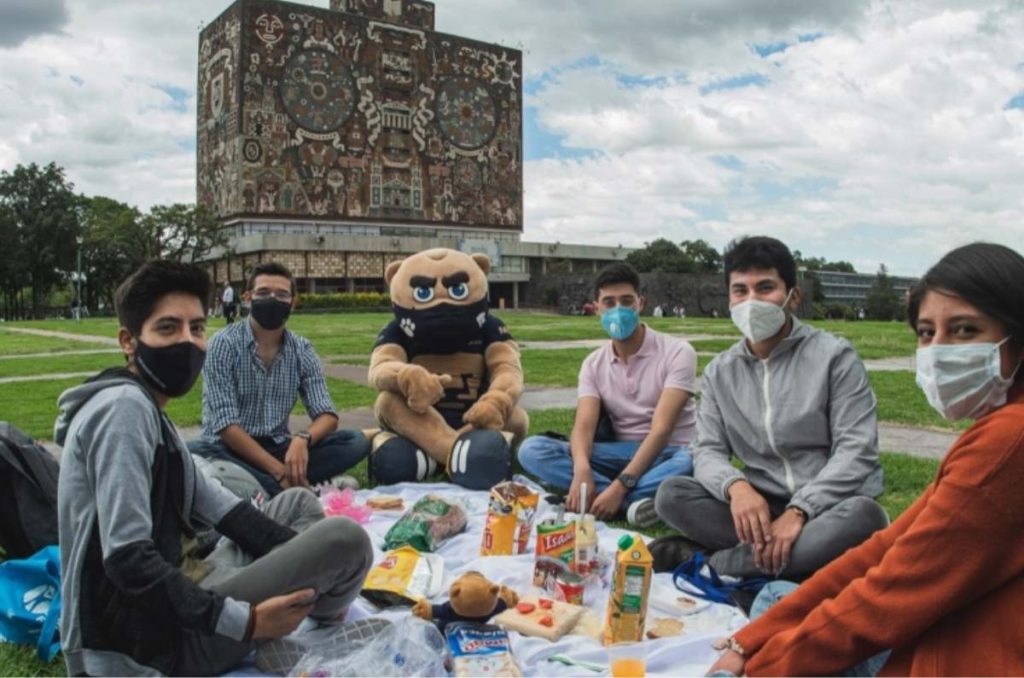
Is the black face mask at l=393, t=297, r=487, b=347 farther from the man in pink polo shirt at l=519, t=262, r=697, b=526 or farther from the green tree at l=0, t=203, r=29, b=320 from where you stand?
the green tree at l=0, t=203, r=29, b=320

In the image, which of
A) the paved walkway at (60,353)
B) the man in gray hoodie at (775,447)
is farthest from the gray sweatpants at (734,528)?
the paved walkway at (60,353)

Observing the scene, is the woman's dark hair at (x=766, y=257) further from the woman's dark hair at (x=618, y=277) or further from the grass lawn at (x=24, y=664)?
the grass lawn at (x=24, y=664)

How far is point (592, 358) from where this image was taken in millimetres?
4926

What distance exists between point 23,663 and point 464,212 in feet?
178

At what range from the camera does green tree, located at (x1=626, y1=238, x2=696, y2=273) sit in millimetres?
59656

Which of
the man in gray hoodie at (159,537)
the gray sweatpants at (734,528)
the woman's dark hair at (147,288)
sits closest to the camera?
the man in gray hoodie at (159,537)

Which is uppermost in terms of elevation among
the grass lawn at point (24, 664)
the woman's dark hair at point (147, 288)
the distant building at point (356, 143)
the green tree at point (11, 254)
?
the distant building at point (356, 143)

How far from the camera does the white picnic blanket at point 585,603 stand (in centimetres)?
271

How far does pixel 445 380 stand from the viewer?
5484 mm

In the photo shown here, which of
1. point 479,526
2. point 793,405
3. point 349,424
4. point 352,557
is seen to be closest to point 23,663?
point 352,557

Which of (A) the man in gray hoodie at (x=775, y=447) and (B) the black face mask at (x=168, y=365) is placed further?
(A) the man in gray hoodie at (x=775, y=447)

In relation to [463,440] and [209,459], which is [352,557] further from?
[463,440]

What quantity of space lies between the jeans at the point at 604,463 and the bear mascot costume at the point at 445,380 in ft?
1.07

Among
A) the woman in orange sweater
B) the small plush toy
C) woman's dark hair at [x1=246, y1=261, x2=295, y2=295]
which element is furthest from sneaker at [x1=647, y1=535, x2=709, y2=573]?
woman's dark hair at [x1=246, y1=261, x2=295, y2=295]
